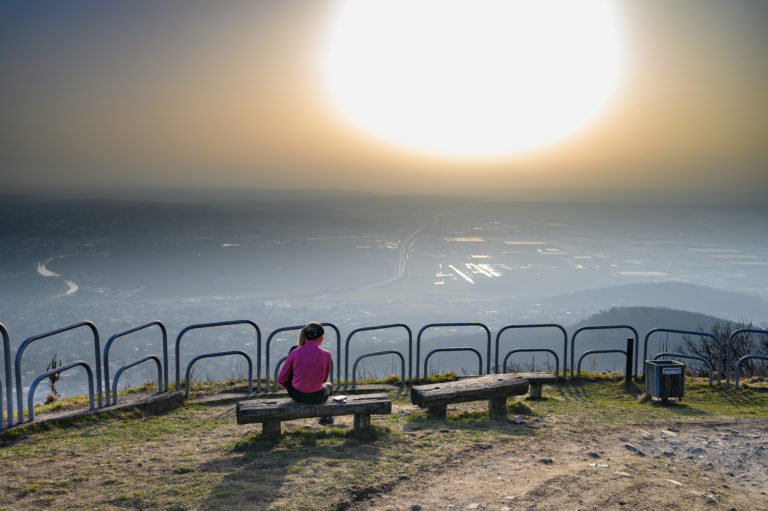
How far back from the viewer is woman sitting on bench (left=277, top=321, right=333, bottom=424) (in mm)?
6254

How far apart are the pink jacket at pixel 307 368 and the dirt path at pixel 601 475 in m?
1.68

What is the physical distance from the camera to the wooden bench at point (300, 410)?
6.00 metres

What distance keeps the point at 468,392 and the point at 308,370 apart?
2342 millimetres

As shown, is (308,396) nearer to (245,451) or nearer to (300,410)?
(300,410)

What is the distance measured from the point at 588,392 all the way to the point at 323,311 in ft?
504

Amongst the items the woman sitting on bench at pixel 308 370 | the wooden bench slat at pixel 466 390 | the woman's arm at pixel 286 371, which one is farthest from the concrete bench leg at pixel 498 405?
the woman's arm at pixel 286 371

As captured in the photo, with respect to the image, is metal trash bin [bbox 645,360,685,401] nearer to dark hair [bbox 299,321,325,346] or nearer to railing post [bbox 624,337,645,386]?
railing post [bbox 624,337,645,386]

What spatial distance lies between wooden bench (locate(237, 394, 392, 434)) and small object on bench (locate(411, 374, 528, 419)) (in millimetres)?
799

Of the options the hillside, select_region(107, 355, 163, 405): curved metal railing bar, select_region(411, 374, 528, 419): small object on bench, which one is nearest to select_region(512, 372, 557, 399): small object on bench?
select_region(411, 374, 528, 419): small object on bench

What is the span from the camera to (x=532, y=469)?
17.9 ft

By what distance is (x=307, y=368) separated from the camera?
6.24 meters

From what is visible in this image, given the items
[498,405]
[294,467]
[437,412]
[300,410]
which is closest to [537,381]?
[498,405]

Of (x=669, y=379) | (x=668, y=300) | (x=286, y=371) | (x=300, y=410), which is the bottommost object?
(x=668, y=300)

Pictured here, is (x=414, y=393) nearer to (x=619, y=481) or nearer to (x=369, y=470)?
(x=369, y=470)
